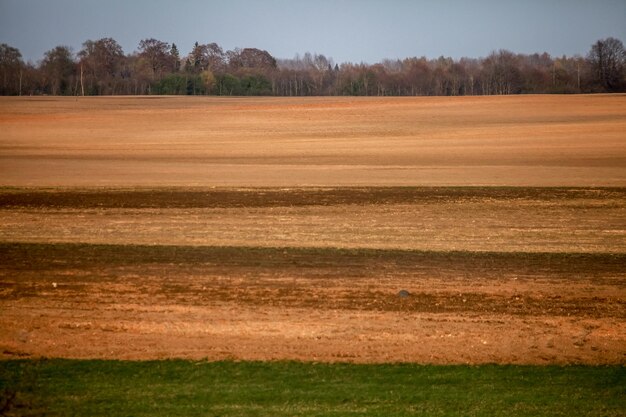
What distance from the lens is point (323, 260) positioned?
17156 mm

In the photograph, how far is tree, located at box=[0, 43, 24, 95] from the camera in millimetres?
89625

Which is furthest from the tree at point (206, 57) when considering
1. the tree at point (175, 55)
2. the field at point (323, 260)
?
the field at point (323, 260)

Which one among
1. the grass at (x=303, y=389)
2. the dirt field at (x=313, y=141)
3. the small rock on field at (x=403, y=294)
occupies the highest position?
the dirt field at (x=313, y=141)

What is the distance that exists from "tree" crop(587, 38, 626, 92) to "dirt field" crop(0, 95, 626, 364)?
46200 millimetres

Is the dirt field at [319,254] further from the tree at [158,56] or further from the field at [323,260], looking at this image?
the tree at [158,56]

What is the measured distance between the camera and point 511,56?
13250cm

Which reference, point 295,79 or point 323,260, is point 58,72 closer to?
point 295,79

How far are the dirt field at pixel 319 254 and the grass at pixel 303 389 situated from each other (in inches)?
23.6

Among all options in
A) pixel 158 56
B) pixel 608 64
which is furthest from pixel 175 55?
pixel 608 64

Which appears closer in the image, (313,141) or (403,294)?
(403,294)

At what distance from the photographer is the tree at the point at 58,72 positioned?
93.1 meters

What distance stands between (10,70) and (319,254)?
84182 mm

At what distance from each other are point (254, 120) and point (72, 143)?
15620 mm

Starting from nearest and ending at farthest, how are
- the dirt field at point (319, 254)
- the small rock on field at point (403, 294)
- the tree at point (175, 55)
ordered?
the dirt field at point (319, 254)
the small rock on field at point (403, 294)
the tree at point (175, 55)
